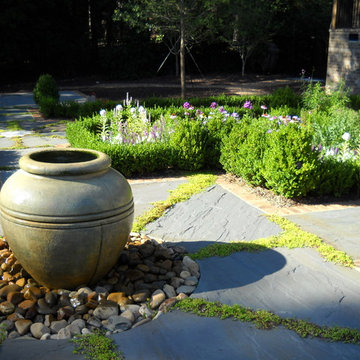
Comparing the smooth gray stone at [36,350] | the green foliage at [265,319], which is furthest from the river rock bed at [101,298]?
the green foliage at [265,319]

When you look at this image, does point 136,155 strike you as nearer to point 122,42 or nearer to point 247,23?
point 247,23

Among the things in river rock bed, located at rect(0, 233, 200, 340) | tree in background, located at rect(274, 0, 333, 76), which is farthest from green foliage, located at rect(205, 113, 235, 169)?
tree in background, located at rect(274, 0, 333, 76)

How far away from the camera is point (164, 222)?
5562mm

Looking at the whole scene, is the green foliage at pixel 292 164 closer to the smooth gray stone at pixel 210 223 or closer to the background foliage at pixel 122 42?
the smooth gray stone at pixel 210 223

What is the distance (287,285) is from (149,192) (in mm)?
3050

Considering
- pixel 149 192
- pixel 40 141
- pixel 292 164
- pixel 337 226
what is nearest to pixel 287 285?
pixel 337 226

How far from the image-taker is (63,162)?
3.98 m

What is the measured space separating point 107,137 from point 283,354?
6.01m

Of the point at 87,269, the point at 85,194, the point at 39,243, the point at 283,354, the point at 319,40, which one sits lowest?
the point at 283,354

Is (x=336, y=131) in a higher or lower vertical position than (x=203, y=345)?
higher

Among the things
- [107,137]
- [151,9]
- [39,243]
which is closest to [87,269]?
[39,243]

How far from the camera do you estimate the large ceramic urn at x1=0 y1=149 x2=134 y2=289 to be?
3.56 m

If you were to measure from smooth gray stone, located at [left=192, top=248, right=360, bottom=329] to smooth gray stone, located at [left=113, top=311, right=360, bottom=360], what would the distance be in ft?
1.05

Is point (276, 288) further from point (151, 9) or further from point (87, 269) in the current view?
point (151, 9)
